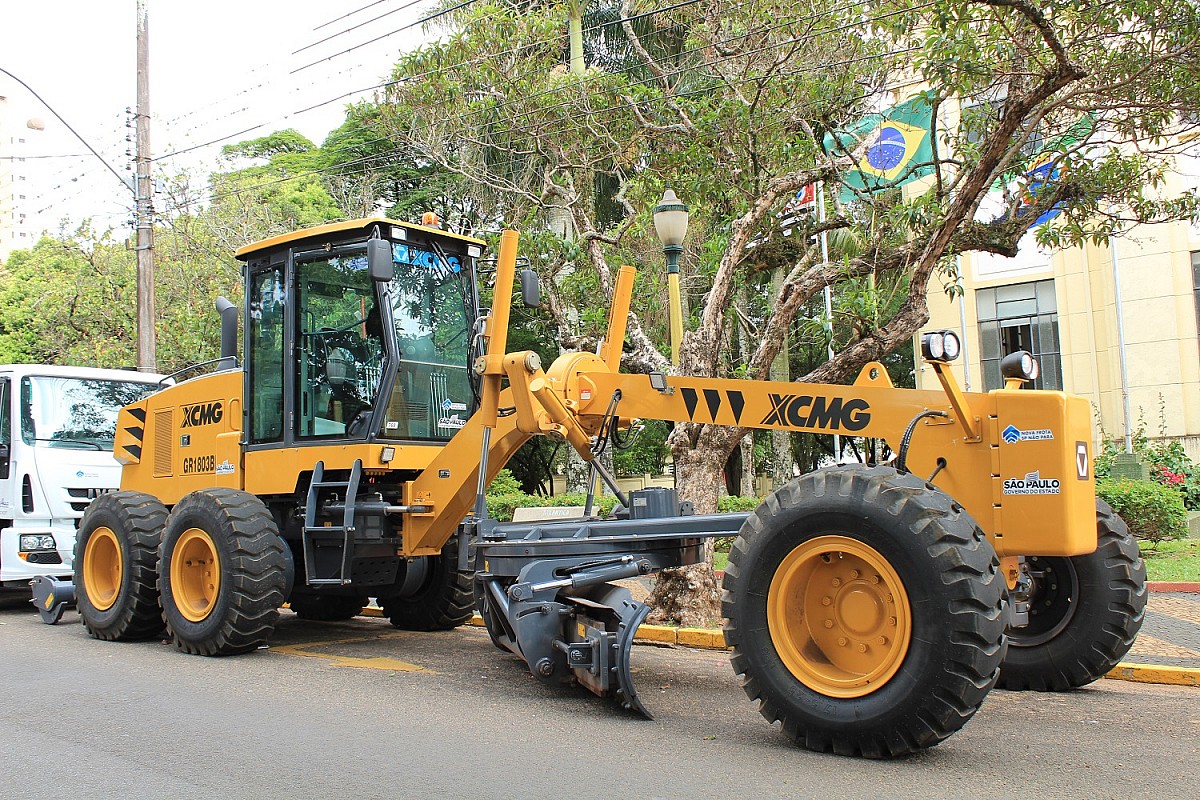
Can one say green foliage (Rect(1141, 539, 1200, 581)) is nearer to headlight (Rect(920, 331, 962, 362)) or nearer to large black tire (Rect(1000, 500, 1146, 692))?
large black tire (Rect(1000, 500, 1146, 692))

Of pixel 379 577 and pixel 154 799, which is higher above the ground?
pixel 379 577

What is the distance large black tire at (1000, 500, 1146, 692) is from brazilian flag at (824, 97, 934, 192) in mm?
4989

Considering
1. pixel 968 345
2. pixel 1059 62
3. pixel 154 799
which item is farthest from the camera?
pixel 968 345

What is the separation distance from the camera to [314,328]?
8812 mm

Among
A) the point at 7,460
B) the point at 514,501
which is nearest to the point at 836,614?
the point at 7,460

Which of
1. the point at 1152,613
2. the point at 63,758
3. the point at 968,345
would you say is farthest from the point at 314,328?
the point at 968,345

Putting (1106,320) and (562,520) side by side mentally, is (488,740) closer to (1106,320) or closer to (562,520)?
(562,520)

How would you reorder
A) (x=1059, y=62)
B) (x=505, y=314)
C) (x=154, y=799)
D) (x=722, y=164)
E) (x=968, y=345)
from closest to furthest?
1. (x=154, y=799)
2. (x=505, y=314)
3. (x=1059, y=62)
4. (x=722, y=164)
5. (x=968, y=345)

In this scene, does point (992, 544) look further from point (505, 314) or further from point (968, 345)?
point (968, 345)

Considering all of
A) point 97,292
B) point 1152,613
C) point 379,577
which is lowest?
point 1152,613

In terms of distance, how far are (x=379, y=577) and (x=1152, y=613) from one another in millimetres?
7495

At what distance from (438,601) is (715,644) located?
2725 millimetres

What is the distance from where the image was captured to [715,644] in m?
8.94

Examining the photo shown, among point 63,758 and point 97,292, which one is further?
point 97,292
